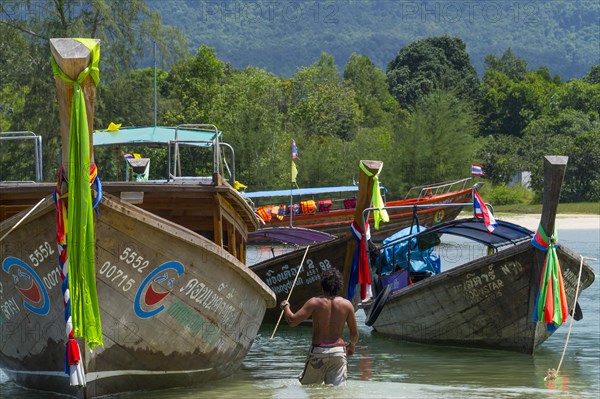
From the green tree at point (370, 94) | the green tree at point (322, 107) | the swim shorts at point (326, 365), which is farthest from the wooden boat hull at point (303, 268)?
the green tree at point (370, 94)

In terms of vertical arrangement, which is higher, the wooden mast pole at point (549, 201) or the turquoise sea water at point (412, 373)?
the wooden mast pole at point (549, 201)

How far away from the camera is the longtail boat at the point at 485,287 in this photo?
1470cm

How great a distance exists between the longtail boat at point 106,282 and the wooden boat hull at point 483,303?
388cm

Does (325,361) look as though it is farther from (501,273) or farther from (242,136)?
(242,136)

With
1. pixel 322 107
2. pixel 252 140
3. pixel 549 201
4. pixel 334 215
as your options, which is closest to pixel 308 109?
pixel 322 107

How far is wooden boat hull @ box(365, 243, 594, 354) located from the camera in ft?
51.0

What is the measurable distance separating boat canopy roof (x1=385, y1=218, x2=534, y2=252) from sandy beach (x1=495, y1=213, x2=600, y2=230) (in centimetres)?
2937

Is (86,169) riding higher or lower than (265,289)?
higher

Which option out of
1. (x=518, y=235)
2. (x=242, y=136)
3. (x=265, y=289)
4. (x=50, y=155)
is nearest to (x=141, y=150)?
(x=50, y=155)

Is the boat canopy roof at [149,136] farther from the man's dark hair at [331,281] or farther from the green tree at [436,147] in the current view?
the green tree at [436,147]

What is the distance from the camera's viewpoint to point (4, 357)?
42.6 ft

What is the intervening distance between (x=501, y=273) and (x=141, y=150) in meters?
19.7

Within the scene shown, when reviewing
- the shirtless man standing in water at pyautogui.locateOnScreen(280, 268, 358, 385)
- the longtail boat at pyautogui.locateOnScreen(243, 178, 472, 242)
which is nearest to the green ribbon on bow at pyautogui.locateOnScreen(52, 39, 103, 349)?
the shirtless man standing in water at pyautogui.locateOnScreen(280, 268, 358, 385)

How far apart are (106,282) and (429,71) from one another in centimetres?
7224
